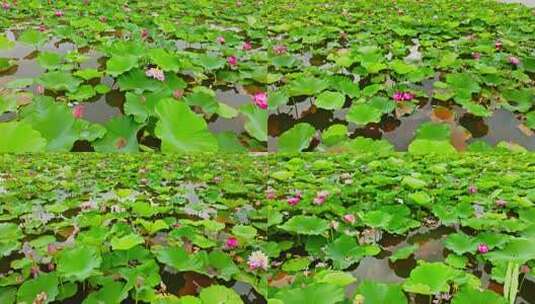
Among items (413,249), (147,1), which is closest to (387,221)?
(413,249)

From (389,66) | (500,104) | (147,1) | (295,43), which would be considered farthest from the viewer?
(147,1)

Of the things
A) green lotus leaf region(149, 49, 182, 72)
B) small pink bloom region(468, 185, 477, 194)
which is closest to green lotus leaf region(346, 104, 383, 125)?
small pink bloom region(468, 185, 477, 194)

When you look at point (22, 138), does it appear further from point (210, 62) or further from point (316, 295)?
point (316, 295)

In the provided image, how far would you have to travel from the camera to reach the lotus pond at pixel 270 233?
1.48 metres

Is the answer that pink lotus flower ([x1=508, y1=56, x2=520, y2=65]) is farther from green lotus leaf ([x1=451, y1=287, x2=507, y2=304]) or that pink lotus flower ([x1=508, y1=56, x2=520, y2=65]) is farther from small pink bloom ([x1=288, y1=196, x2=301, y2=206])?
green lotus leaf ([x1=451, y1=287, x2=507, y2=304])

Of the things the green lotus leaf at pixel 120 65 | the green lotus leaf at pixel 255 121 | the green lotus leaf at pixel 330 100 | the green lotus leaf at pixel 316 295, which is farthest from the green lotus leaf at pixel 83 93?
the green lotus leaf at pixel 316 295

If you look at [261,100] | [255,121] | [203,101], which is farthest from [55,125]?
[261,100]

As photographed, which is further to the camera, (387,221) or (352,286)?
(387,221)

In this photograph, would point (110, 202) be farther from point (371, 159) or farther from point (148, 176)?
point (371, 159)

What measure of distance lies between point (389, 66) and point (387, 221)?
1677 millimetres

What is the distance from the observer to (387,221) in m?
1.88

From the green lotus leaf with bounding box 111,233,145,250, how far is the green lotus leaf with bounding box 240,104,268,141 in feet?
3.64

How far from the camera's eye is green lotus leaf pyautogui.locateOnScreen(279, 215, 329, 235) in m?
1.80

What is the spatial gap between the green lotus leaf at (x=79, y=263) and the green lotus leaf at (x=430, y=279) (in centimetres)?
81
